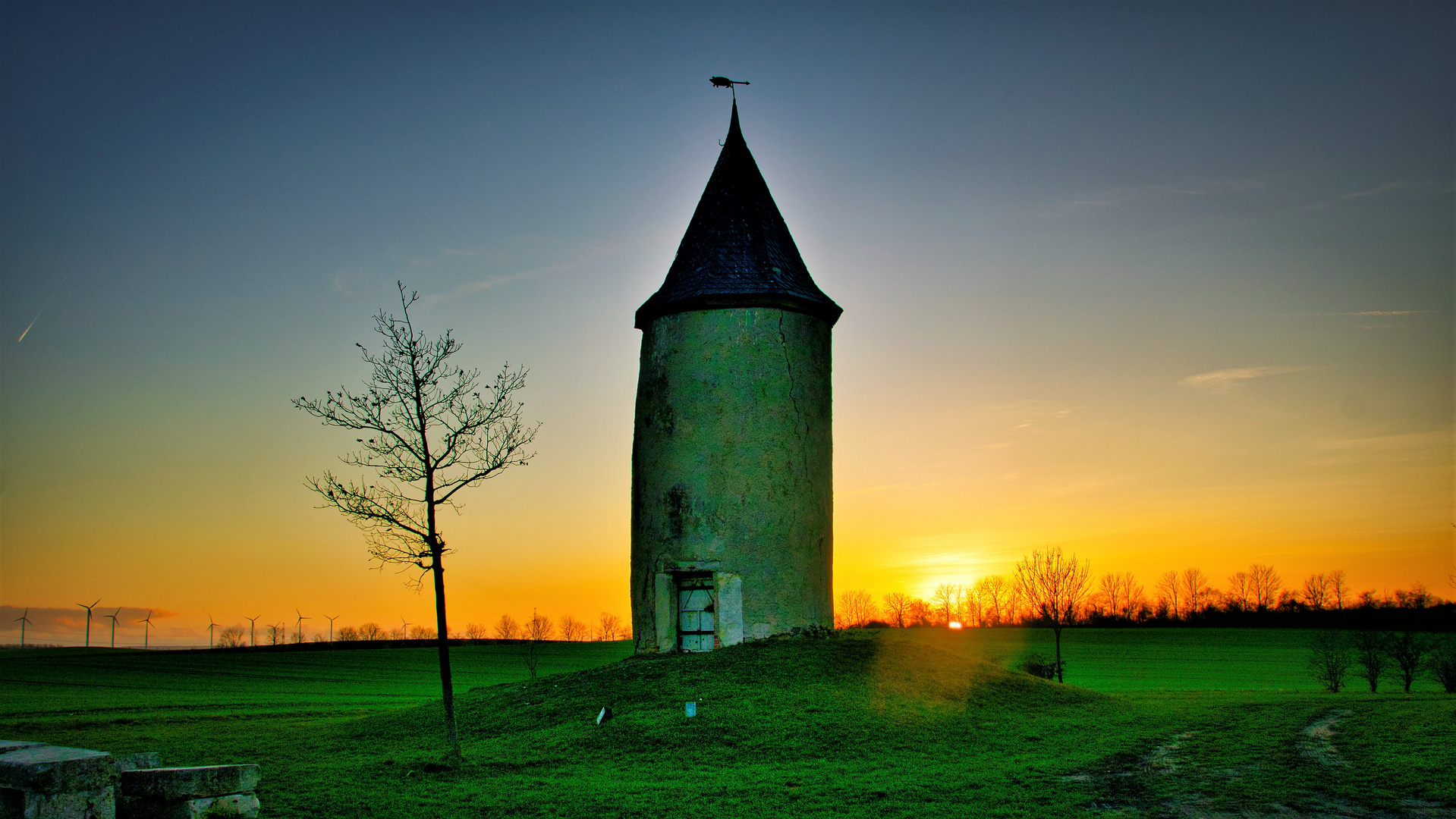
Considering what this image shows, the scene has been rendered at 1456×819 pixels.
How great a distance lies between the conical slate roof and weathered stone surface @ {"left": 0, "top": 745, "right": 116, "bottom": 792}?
1474 centimetres

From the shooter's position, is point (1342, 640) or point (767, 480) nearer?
point (767, 480)

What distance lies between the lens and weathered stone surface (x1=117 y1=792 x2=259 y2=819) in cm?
1002

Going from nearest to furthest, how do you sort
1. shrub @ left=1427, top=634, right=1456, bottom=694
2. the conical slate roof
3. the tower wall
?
1. the tower wall
2. the conical slate roof
3. shrub @ left=1427, top=634, right=1456, bottom=694

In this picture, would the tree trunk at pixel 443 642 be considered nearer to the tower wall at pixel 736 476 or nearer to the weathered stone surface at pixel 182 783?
the weathered stone surface at pixel 182 783

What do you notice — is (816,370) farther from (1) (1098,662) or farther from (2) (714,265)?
(1) (1098,662)

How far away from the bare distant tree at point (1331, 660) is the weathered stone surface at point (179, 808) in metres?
31.1

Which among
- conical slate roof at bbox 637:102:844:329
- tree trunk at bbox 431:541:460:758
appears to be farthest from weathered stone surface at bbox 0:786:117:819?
conical slate roof at bbox 637:102:844:329

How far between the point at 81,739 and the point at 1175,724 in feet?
64.9

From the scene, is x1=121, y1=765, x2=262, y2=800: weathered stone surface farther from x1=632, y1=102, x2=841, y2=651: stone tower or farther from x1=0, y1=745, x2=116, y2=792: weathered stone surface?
x1=632, y1=102, x2=841, y2=651: stone tower

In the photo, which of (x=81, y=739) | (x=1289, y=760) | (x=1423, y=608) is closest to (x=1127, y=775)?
(x=1289, y=760)

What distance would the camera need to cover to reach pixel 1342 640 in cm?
4547

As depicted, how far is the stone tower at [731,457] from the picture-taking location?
67.6 feet

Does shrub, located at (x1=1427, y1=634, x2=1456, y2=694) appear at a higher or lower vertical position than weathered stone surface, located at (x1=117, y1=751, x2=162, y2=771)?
lower

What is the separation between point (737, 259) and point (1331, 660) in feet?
94.4
